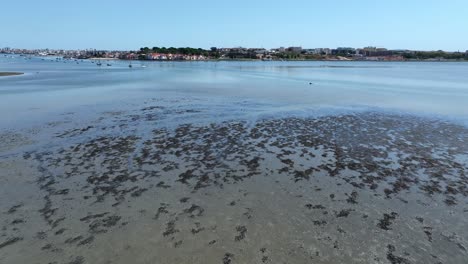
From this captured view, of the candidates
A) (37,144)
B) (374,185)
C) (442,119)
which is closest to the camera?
(374,185)

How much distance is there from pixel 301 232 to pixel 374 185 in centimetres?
506

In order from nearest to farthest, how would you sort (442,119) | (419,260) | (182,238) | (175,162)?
(419,260) < (182,238) < (175,162) < (442,119)

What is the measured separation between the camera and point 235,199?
12055 millimetres

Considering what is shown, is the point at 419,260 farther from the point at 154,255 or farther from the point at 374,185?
the point at 154,255

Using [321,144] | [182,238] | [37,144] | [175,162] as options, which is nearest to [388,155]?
[321,144]

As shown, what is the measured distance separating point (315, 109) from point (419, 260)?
2402cm

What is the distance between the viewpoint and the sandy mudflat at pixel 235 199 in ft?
29.5

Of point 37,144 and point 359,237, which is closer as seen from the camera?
point 359,237

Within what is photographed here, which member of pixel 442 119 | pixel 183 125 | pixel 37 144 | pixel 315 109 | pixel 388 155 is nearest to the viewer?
pixel 388 155

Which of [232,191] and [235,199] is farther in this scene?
[232,191]

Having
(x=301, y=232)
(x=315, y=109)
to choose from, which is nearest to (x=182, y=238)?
(x=301, y=232)

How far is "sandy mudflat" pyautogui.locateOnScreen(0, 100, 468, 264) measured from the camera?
8992mm

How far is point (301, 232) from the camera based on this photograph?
9.88 metres

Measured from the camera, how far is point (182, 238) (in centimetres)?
946
